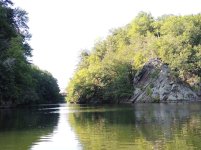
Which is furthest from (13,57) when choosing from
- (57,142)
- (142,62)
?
(142,62)

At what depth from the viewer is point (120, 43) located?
156625 millimetres

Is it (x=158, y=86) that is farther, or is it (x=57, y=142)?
(x=158, y=86)

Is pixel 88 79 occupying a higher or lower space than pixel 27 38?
lower

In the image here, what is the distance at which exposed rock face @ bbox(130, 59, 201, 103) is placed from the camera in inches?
4520

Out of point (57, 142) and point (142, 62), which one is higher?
point (142, 62)

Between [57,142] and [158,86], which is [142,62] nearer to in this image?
Result: [158,86]


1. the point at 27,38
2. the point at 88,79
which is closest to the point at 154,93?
the point at 88,79

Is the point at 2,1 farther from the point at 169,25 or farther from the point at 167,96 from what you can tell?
the point at 169,25

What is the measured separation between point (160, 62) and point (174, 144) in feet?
342

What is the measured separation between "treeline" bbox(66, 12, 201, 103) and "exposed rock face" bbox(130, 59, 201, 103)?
2.22m

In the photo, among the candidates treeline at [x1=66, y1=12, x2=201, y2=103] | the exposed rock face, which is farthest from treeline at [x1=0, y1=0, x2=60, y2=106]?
the exposed rock face

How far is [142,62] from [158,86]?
45.6 feet

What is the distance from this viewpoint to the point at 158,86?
119062 mm

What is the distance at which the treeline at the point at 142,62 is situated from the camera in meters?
120
